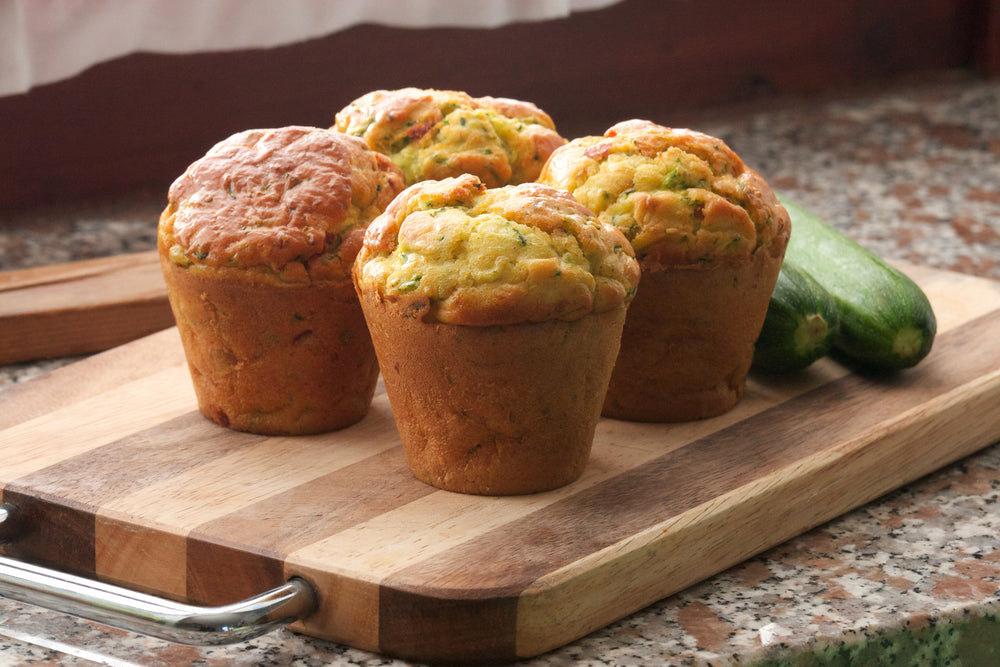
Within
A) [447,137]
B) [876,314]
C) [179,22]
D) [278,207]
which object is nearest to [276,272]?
[278,207]

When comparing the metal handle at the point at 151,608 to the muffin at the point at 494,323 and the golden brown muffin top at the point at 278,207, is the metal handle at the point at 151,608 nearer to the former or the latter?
the muffin at the point at 494,323

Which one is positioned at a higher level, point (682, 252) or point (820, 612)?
point (682, 252)

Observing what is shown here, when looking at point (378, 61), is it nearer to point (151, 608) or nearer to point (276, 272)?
point (276, 272)

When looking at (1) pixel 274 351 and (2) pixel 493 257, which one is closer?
(2) pixel 493 257

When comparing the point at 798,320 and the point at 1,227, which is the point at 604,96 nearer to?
the point at 1,227

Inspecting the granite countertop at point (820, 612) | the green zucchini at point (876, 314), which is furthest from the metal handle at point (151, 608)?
the green zucchini at point (876, 314)

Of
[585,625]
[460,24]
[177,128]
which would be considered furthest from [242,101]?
[585,625]

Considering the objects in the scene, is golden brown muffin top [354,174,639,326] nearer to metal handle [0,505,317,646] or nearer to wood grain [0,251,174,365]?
metal handle [0,505,317,646]
